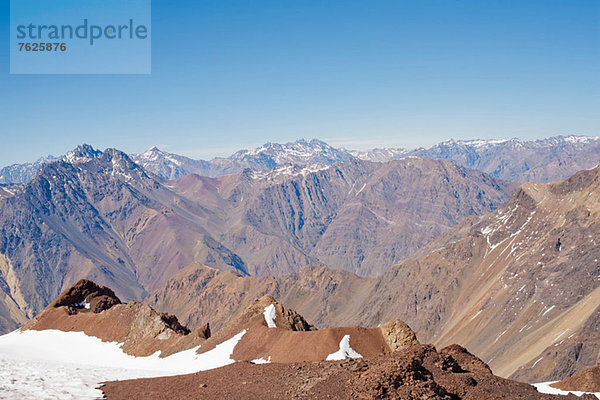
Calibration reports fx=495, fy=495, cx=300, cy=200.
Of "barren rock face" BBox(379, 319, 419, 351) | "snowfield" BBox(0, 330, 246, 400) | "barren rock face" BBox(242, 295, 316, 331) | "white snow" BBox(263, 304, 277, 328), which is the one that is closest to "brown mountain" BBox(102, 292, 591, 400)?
"barren rock face" BBox(379, 319, 419, 351)

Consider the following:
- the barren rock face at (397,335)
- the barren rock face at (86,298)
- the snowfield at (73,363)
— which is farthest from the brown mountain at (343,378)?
the barren rock face at (86,298)

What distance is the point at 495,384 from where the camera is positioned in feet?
105

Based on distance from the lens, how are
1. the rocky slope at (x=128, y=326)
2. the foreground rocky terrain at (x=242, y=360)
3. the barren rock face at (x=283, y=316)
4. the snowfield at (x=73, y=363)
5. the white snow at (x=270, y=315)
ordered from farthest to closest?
the rocky slope at (x=128, y=326) < the barren rock face at (x=283, y=316) < the white snow at (x=270, y=315) < the snowfield at (x=73, y=363) < the foreground rocky terrain at (x=242, y=360)

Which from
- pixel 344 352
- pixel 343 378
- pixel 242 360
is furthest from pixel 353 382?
pixel 242 360

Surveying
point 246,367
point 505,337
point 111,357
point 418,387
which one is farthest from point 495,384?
point 505,337

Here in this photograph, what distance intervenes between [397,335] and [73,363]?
33854mm

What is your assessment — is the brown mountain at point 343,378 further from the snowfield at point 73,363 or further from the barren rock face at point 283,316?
the barren rock face at point 283,316

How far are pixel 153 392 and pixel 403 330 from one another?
29.0 metres

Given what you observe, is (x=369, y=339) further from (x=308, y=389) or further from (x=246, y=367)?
(x=308, y=389)

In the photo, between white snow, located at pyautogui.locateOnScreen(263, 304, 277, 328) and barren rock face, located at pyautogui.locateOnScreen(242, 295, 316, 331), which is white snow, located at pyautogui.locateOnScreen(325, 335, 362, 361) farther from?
barren rock face, located at pyautogui.locateOnScreen(242, 295, 316, 331)

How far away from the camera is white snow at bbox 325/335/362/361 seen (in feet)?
158

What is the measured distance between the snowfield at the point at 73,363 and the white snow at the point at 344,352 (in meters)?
12.7

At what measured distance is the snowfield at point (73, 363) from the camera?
33812 millimetres

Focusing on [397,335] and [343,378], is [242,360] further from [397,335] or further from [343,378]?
[343,378]
